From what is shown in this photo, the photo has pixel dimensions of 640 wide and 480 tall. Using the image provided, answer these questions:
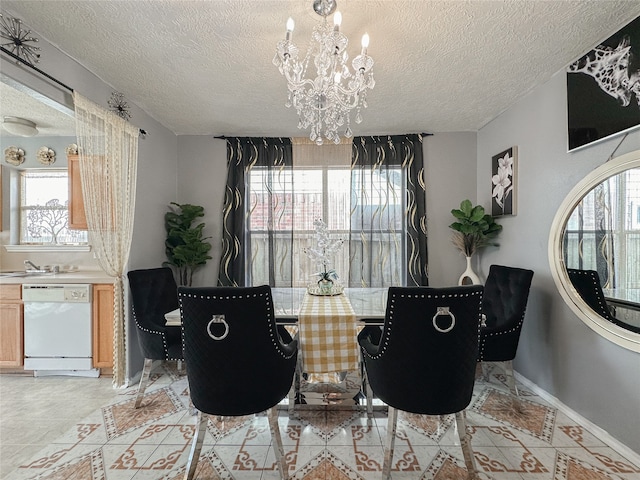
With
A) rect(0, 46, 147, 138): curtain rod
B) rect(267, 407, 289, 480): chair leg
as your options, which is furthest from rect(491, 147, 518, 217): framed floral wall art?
rect(0, 46, 147, 138): curtain rod

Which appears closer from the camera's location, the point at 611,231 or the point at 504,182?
the point at 611,231

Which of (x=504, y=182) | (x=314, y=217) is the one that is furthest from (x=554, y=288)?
(x=314, y=217)

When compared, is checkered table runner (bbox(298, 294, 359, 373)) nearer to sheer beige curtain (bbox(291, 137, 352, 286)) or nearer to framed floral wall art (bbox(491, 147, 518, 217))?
sheer beige curtain (bbox(291, 137, 352, 286))

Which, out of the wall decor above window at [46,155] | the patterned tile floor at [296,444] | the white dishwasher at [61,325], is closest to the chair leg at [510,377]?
the patterned tile floor at [296,444]

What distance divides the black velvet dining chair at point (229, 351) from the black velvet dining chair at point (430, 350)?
0.59 metres

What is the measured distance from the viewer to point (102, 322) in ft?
8.18

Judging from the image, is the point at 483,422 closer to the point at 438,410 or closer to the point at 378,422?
the point at 378,422

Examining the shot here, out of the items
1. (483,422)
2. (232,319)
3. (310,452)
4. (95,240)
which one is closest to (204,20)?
(232,319)

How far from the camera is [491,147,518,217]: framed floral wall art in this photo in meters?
2.61

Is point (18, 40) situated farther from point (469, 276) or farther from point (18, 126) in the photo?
point (469, 276)

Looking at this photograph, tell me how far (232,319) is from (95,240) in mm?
1799

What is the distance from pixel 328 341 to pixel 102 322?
2.24 m

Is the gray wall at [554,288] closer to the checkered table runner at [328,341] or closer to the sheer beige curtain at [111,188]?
the checkered table runner at [328,341]

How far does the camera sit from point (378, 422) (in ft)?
6.19
